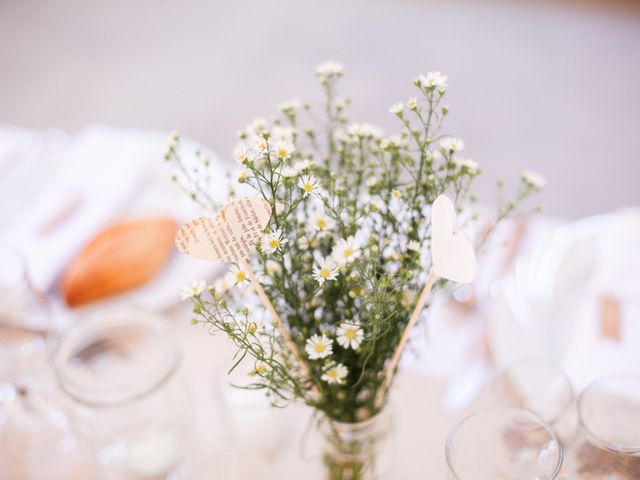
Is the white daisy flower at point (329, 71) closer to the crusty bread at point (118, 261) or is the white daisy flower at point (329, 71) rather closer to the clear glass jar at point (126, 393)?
the clear glass jar at point (126, 393)

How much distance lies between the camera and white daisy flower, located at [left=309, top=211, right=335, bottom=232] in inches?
21.0

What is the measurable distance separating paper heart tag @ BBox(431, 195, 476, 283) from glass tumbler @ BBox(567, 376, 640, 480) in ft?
0.82

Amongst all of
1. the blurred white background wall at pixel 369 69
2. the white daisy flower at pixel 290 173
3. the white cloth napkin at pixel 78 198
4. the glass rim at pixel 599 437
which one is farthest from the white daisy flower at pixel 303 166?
the blurred white background wall at pixel 369 69

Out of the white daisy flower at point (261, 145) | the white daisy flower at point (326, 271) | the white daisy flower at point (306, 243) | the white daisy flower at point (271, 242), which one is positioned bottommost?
the white daisy flower at point (306, 243)

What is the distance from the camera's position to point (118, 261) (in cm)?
106

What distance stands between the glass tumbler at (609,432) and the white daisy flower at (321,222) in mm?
330

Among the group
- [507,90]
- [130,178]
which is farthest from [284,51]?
[130,178]

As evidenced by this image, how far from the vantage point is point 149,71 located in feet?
9.69

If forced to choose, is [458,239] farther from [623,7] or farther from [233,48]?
[623,7]

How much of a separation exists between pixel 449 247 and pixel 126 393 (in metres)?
0.46

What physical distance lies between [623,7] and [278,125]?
3.00 meters

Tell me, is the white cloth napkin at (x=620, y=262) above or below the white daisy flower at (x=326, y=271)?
below

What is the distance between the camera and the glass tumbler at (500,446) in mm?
580

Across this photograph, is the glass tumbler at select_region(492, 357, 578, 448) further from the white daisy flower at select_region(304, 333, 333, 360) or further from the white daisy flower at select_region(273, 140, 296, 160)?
the white daisy flower at select_region(273, 140, 296, 160)
